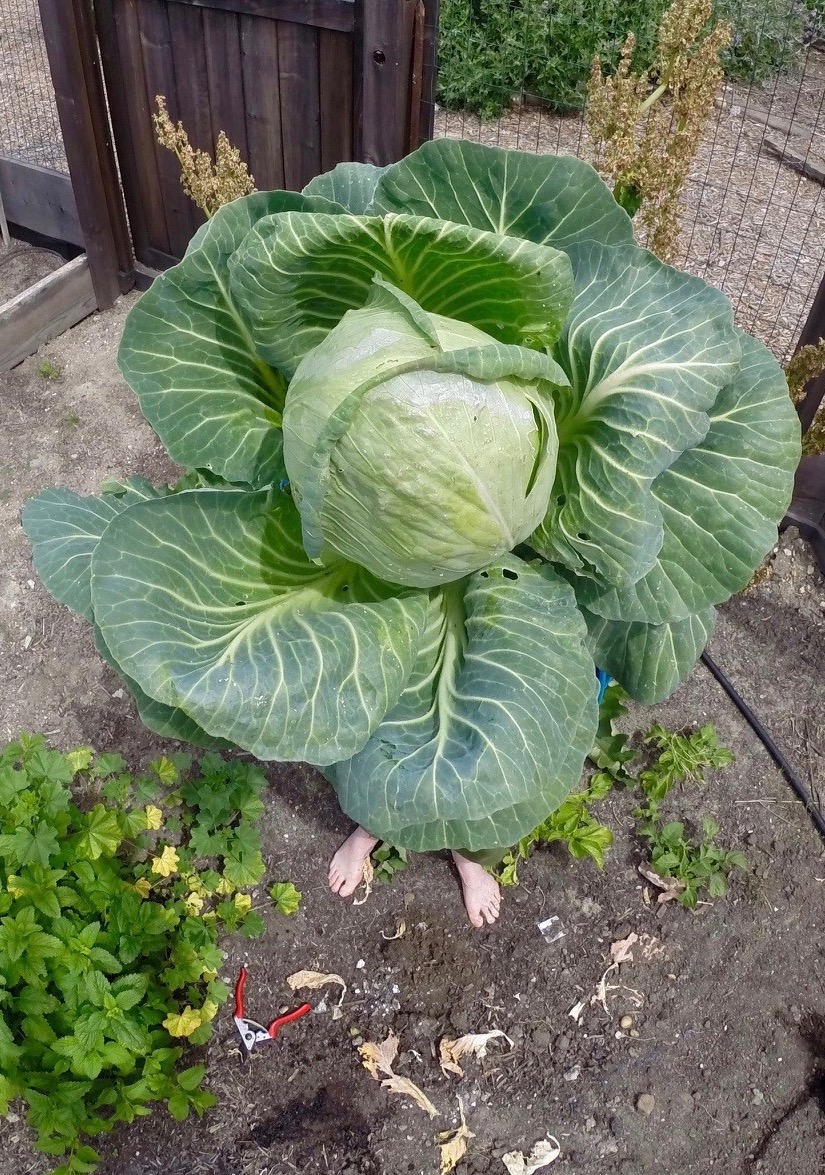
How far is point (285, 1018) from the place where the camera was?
7.40 feet

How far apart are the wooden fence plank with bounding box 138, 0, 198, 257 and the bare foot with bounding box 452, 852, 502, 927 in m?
3.82

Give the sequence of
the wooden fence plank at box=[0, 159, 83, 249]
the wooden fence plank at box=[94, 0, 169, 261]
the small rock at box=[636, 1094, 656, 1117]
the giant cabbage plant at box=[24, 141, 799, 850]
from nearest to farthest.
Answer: the giant cabbage plant at box=[24, 141, 799, 850], the small rock at box=[636, 1094, 656, 1117], the wooden fence plank at box=[94, 0, 169, 261], the wooden fence plank at box=[0, 159, 83, 249]

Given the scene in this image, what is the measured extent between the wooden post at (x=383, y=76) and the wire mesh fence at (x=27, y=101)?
8.54 feet

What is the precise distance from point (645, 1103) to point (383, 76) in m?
3.69

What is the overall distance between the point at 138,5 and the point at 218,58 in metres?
0.53

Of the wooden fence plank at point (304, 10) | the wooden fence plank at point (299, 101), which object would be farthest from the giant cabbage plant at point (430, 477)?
the wooden fence plank at point (299, 101)

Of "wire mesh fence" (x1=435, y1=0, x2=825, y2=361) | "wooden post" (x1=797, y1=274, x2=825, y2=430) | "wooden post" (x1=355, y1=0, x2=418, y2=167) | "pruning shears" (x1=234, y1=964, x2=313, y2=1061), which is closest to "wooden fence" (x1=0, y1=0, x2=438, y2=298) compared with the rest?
"wooden post" (x1=355, y1=0, x2=418, y2=167)

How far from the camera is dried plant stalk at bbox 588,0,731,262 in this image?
192cm

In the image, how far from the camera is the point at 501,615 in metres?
1.48

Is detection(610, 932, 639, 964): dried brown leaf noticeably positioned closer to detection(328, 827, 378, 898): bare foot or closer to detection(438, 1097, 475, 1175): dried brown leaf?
detection(438, 1097, 475, 1175): dried brown leaf

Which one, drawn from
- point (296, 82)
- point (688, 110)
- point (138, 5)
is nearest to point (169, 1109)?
point (688, 110)

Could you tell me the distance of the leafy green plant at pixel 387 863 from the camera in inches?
98.8

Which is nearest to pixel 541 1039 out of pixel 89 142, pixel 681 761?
pixel 681 761

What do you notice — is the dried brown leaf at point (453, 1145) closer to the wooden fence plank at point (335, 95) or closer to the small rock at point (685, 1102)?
the small rock at point (685, 1102)
